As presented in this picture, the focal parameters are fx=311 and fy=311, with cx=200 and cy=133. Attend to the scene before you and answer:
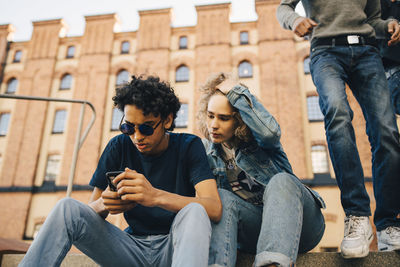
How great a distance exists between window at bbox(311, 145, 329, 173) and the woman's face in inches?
495

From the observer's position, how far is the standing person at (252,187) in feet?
5.59

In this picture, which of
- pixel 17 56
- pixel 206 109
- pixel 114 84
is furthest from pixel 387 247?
pixel 17 56

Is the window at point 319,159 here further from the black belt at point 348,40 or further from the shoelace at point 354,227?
the shoelace at point 354,227

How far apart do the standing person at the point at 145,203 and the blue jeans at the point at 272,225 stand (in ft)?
0.47

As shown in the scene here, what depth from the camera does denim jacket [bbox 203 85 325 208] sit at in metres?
2.18

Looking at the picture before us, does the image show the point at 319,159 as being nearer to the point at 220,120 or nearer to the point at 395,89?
the point at 395,89

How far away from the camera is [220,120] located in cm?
240

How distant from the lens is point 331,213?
12977 mm

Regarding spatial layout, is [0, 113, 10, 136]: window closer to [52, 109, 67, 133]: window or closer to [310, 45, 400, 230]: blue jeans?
[52, 109, 67, 133]: window

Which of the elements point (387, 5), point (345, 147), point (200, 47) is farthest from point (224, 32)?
point (345, 147)

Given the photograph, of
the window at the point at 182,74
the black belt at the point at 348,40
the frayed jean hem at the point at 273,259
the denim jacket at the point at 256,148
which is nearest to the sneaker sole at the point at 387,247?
the denim jacket at the point at 256,148

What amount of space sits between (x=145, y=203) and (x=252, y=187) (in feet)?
2.90

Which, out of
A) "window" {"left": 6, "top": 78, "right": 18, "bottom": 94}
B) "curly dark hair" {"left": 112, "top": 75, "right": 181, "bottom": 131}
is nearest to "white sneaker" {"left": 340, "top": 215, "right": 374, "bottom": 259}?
"curly dark hair" {"left": 112, "top": 75, "right": 181, "bottom": 131}

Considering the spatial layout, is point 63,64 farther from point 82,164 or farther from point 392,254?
point 392,254
